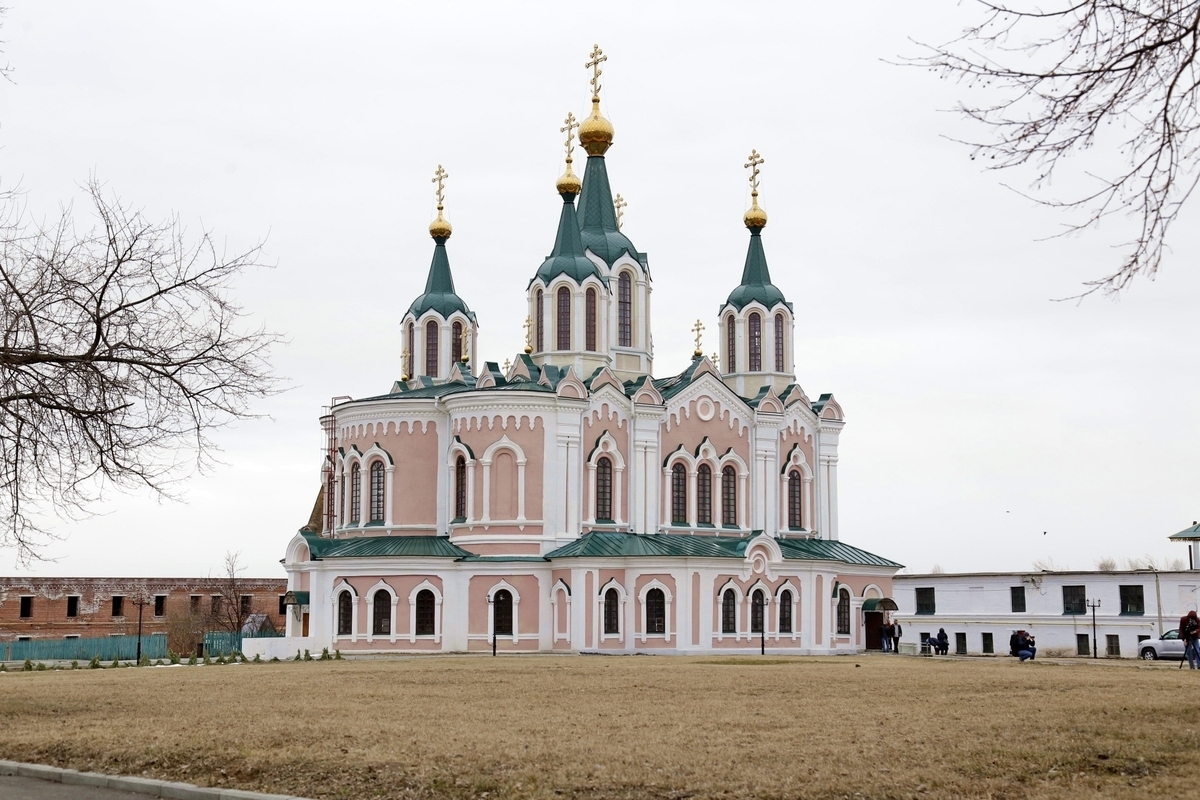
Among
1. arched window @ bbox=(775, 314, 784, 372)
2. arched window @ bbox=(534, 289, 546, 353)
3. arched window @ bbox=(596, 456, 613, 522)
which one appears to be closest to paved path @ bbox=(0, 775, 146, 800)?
arched window @ bbox=(596, 456, 613, 522)

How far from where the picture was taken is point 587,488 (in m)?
50.2

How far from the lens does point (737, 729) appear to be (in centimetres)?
1591

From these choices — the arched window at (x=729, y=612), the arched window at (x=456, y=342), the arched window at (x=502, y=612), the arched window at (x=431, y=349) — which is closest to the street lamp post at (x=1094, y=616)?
the arched window at (x=729, y=612)

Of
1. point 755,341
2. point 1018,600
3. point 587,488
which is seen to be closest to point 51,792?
point 587,488

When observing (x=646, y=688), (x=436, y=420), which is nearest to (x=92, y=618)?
(x=436, y=420)

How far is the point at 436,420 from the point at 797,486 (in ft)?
48.8

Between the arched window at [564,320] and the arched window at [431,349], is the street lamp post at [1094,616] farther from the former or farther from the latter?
the arched window at [431,349]

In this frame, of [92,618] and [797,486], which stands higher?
[797,486]

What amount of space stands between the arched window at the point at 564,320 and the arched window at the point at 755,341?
340 inches

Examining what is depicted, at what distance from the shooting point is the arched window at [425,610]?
157ft

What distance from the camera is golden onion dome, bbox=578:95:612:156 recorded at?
5472 centimetres

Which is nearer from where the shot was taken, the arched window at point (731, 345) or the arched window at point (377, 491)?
the arched window at point (377, 491)

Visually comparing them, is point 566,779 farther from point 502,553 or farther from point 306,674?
point 502,553

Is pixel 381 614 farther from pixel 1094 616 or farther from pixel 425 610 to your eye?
pixel 1094 616
